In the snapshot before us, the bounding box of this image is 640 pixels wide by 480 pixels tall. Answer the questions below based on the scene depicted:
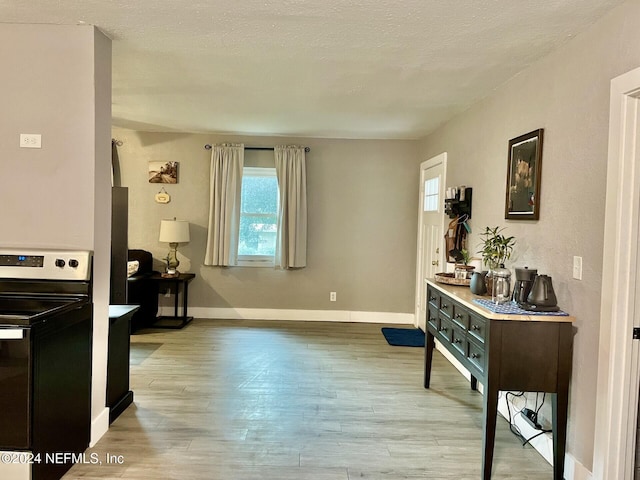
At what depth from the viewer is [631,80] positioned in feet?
6.02

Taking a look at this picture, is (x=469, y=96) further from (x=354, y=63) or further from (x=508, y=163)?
(x=354, y=63)

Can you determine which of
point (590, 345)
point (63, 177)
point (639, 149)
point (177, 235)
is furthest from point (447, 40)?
point (177, 235)

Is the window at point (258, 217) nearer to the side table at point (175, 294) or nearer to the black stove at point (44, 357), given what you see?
the side table at point (175, 294)

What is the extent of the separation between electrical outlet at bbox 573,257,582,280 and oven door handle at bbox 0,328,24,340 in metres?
2.65

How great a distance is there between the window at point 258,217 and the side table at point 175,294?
730 millimetres

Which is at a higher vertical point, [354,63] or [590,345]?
[354,63]

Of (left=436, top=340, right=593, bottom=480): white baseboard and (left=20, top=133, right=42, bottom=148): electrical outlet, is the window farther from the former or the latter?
(left=436, top=340, right=593, bottom=480): white baseboard

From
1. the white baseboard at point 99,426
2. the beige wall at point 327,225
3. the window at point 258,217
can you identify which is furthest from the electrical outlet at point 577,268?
the window at point 258,217

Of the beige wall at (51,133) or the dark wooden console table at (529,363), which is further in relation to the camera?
the beige wall at (51,133)

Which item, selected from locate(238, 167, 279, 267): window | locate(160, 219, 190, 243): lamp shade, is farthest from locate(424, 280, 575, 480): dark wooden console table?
locate(160, 219, 190, 243): lamp shade

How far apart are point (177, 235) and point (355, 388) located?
290 centimetres

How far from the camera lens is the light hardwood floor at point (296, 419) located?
90.3 inches

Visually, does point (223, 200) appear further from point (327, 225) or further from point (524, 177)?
point (524, 177)

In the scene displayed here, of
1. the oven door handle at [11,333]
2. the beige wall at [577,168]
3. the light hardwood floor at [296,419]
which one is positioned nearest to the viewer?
the oven door handle at [11,333]
